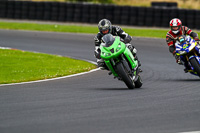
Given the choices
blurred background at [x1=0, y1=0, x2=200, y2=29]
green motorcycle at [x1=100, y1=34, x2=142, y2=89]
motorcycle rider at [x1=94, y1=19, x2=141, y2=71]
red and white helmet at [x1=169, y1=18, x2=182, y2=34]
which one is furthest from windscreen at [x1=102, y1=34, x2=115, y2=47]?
blurred background at [x1=0, y1=0, x2=200, y2=29]

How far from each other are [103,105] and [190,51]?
4583mm

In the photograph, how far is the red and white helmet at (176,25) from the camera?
41.4 feet

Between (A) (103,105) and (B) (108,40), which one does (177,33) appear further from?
(A) (103,105)

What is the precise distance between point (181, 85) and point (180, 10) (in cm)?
1645

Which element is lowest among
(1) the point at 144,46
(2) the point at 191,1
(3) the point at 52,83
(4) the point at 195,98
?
(2) the point at 191,1

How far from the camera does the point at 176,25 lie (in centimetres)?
1262

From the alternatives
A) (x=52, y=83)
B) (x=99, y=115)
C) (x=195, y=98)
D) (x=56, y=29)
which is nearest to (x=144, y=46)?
(x=56, y=29)

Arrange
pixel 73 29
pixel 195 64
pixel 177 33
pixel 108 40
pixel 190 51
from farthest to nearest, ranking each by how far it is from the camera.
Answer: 1. pixel 73 29
2. pixel 177 33
3. pixel 190 51
4. pixel 195 64
5. pixel 108 40

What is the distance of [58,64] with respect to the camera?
1639 cm

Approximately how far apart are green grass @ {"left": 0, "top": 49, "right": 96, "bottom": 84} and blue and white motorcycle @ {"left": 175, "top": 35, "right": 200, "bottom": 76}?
3497 millimetres

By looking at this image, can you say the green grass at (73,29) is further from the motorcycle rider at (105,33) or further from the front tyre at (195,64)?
the motorcycle rider at (105,33)

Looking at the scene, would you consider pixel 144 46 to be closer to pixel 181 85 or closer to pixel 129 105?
pixel 181 85

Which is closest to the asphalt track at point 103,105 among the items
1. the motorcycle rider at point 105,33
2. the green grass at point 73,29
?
the motorcycle rider at point 105,33

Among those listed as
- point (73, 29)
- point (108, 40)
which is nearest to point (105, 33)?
point (108, 40)
